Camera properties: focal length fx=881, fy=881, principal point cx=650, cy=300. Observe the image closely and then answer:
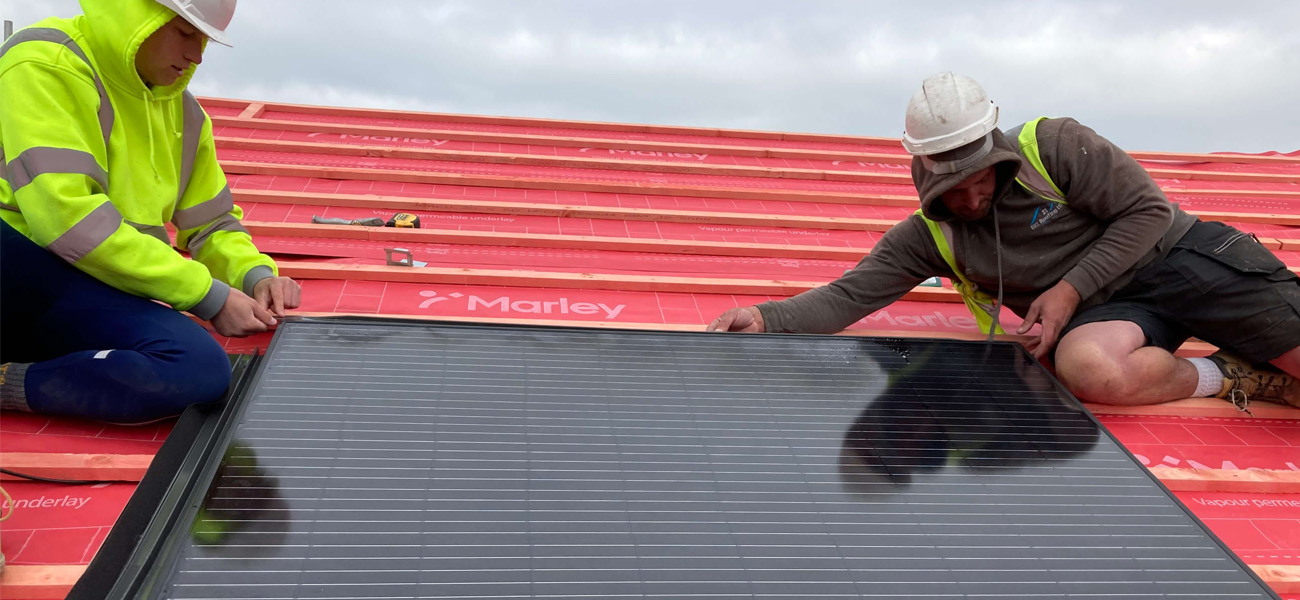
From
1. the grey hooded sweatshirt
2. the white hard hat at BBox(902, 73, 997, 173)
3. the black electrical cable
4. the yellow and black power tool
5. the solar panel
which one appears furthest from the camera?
the yellow and black power tool

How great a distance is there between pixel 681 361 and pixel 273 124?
5.47 m

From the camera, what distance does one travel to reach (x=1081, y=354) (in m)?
3.56

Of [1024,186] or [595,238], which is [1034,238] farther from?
[595,238]

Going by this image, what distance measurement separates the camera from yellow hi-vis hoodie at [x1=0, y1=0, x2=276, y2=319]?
2.98 meters

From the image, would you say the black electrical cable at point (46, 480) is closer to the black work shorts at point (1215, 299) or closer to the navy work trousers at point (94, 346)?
the navy work trousers at point (94, 346)

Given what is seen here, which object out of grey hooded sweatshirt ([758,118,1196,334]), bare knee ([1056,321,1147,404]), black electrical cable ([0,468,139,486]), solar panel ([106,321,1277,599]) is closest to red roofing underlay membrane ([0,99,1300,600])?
black electrical cable ([0,468,139,486])

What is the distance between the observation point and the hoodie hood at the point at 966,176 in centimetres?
344

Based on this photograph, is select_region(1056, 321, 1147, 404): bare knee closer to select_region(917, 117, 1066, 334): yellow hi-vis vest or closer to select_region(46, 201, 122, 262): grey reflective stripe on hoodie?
select_region(917, 117, 1066, 334): yellow hi-vis vest

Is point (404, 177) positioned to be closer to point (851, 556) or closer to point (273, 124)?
point (273, 124)

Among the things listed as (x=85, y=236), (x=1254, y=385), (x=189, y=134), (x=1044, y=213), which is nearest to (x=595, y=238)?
(x=189, y=134)

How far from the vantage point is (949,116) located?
3381 millimetres

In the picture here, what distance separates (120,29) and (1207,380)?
177 inches

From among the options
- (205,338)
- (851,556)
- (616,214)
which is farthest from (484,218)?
(851,556)

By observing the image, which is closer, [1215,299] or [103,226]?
[103,226]
